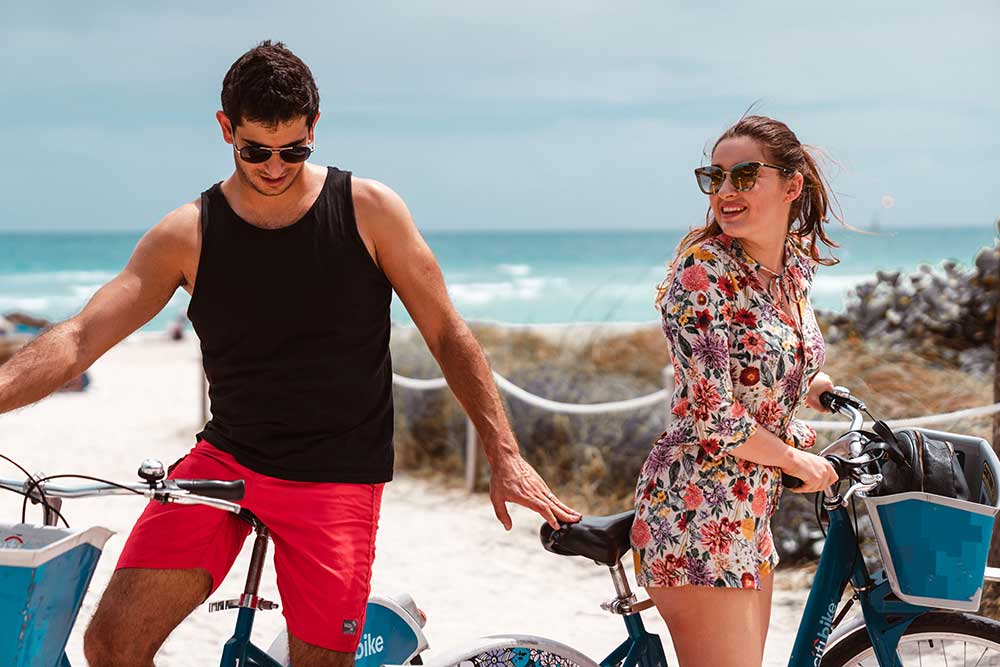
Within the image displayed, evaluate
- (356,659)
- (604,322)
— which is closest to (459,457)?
(604,322)

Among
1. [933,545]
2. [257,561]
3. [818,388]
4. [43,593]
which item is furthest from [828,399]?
[43,593]

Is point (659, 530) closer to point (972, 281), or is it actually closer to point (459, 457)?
point (459, 457)

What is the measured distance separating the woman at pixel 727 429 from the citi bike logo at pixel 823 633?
176mm

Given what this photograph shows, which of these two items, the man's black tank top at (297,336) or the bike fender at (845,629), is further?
the bike fender at (845,629)

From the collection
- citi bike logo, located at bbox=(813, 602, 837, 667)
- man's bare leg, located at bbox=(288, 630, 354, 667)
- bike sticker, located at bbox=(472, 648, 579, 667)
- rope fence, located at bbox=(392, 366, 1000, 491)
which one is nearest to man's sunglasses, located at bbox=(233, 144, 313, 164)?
man's bare leg, located at bbox=(288, 630, 354, 667)

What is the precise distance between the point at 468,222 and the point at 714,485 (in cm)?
8946

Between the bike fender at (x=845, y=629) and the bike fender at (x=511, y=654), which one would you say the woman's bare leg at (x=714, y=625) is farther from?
the bike fender at (x=845, y=629)

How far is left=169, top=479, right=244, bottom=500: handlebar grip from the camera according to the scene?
7.54ft

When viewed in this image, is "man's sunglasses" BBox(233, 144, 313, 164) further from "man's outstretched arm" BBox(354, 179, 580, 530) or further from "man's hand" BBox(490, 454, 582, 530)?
"man's hand" BBox(490, 454, 582, 530)

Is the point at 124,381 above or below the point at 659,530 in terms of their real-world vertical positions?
below

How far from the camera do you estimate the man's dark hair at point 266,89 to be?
104 inches

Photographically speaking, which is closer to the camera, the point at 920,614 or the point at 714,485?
the point at 714,485

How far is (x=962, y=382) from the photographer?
7.86m

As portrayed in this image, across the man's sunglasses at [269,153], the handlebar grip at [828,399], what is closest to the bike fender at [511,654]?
the handlebar grip at [828,399]
